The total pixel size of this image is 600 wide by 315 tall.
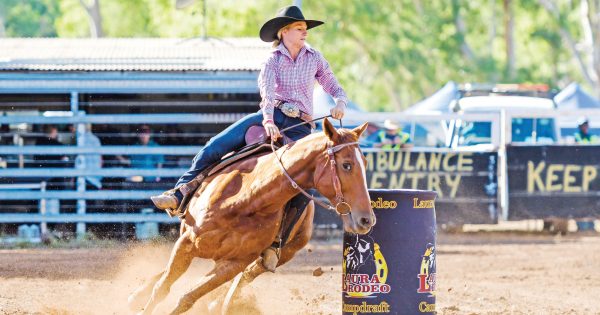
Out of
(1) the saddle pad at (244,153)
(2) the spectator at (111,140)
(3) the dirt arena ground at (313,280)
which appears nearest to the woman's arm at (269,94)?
(1) the saddle pad at (244,153)

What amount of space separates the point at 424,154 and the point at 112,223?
4.77 m

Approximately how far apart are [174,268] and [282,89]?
4.97 feet

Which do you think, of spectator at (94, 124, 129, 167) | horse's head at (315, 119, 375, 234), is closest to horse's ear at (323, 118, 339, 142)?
horse's head at (315, 119, 375, 234)

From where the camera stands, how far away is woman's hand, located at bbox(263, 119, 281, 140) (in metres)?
8.05

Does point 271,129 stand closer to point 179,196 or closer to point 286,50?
point 286,50

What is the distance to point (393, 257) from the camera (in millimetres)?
7809

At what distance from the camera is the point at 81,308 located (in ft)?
31.7

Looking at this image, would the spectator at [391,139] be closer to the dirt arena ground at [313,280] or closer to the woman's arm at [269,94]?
the dirt arena ground at [313,280]

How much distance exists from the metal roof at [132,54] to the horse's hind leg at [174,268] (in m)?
6.77

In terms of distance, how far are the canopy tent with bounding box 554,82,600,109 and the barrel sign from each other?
1782 centimetres

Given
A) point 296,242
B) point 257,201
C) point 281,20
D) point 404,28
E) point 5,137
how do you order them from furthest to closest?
1. point 404,28
2. point 5,137
3. point 296,242
4. point 281,20
5. point 257,201

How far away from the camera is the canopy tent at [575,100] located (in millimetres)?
25031

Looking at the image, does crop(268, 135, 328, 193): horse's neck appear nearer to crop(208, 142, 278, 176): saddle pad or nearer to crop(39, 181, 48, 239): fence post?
crop(208, 142, 278, 176): saddle pad

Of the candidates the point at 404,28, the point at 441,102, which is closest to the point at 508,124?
the point at 441,102
